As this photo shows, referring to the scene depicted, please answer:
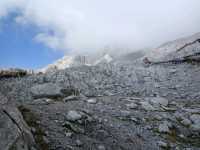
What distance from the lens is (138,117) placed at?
662 cm

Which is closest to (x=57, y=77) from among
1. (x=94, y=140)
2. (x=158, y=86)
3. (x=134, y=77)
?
(x=134, y=77)

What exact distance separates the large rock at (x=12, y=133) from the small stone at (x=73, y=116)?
185cm

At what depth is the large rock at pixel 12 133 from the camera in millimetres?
3455

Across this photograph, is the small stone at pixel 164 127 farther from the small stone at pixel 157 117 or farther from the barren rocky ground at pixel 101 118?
the small stone at pixel 157 117

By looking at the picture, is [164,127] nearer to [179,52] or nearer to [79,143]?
[79,143]

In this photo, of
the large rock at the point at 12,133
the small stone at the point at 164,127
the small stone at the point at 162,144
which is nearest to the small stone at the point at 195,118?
the small stone at the point at 164,127

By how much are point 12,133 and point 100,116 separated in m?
3.18

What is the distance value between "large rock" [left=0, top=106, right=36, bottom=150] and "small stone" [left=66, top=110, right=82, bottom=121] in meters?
1.85

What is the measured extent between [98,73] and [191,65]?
7327 millimetres

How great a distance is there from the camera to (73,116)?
582cm

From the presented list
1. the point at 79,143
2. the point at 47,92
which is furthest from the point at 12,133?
the point at 47,92

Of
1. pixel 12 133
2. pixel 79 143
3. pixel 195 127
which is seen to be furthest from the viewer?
pixel 195 127

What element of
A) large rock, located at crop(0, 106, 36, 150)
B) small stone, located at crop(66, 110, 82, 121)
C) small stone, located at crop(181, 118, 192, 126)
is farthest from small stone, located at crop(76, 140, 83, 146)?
small stone, located at crop(181, 118, 192, 126)

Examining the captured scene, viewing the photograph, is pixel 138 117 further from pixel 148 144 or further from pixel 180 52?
pixel 180 52
